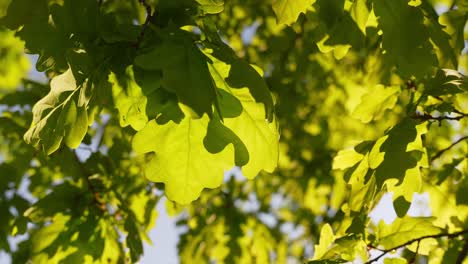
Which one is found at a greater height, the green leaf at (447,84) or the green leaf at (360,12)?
the green leaf at (360,12)

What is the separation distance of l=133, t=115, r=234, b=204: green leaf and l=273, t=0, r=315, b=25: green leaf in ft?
1.22

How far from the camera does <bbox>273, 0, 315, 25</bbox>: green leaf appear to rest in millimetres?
1409

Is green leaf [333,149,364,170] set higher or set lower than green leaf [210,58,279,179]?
lower

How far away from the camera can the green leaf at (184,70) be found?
3.64ft

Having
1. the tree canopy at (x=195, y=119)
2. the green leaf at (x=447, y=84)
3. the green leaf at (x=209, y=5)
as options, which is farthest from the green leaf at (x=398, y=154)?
the green leaf at (x=209, y=5)

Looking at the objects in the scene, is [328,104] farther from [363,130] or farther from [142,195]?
[142,195]

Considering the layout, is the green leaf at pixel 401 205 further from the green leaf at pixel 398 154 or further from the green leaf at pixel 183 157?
the green leaf at pixel 183 157

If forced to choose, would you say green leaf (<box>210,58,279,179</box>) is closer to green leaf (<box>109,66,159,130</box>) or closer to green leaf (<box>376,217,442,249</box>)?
green leaf (<box>109,66,159,130</box>)

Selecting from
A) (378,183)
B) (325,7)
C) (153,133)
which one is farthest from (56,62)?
(378,183)

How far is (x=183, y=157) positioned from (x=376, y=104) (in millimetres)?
1034

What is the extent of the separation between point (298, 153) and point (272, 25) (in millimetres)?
1223

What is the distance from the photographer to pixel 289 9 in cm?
142

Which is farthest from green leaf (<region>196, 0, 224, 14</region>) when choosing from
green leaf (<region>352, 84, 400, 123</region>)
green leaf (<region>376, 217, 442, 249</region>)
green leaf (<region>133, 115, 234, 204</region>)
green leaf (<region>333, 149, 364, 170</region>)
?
green leaf (<region>376, 217, 442, 249</region>)

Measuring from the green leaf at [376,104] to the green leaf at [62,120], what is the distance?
3.88 feet
